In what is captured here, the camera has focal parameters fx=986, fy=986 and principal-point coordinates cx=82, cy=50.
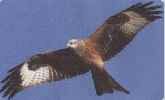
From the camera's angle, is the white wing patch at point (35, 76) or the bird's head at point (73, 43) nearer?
the bird's head at point (73, 43)

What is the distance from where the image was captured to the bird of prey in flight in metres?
6.25

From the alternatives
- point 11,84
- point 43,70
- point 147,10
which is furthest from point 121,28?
point 11,84

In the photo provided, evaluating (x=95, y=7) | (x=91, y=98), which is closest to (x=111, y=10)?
(x=95, y=7)

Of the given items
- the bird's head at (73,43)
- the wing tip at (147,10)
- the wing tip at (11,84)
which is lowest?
the wing tip at (11,84)

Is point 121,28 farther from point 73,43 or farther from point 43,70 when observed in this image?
point 43,70

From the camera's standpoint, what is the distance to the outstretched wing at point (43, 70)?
6.29 m

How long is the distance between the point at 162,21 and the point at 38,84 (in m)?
0.94

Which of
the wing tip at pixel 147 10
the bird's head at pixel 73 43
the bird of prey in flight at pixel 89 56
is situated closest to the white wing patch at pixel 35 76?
the bird of prey in flight at pixel 89 56

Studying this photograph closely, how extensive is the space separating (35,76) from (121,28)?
2.09 ft

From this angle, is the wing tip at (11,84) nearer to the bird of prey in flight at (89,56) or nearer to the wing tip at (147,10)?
the bird of prey in flight at (89,56)

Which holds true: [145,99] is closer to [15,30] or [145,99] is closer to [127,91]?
[127,91]

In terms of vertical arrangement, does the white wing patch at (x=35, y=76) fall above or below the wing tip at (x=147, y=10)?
below

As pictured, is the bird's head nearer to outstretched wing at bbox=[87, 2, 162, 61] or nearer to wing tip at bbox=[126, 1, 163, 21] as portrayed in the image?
outstretched wing at bbox=[87, 2, 162, 61]

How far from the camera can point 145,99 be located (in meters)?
6.51
